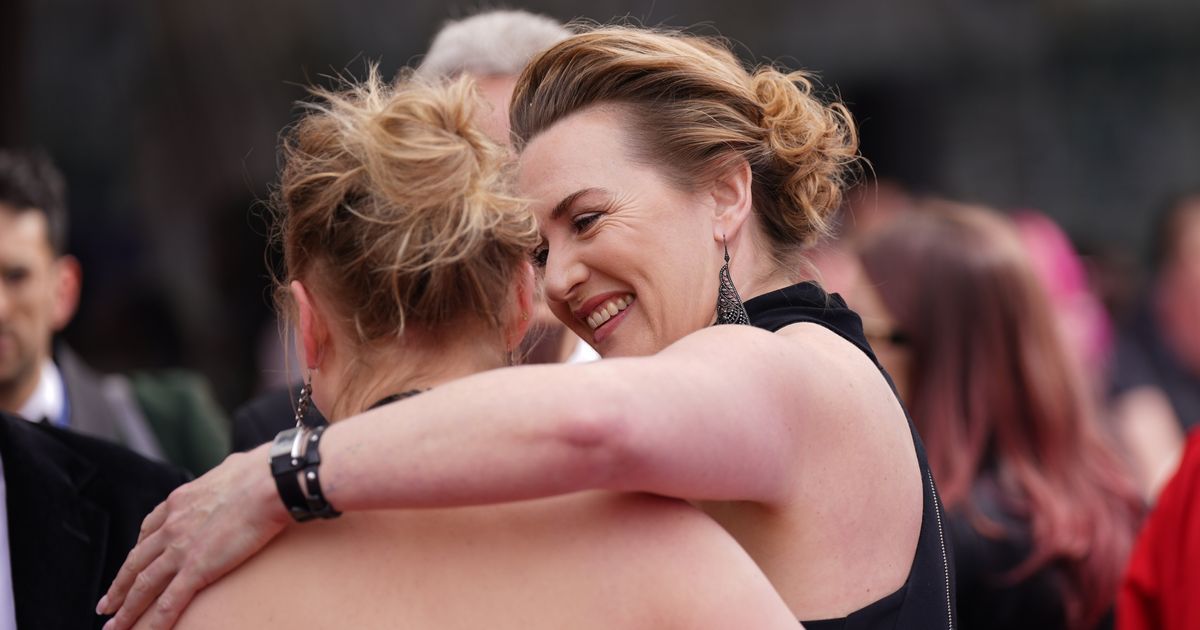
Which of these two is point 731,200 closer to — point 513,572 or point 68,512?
point 513,572

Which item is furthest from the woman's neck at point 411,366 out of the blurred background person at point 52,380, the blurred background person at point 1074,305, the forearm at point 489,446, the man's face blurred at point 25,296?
the blurred background person at point 1074,305

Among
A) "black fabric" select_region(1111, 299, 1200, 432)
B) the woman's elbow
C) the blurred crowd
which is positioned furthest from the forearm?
"black fabric" select_region(1111, 299, 1200, 432)

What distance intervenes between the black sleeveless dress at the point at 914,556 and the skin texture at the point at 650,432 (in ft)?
0.07

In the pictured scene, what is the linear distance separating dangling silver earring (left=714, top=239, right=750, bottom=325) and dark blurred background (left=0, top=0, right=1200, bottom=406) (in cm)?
331

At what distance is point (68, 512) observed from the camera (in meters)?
2.23

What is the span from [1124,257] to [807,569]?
6.02 m

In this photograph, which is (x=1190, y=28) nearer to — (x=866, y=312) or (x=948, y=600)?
(x=866, y=312)

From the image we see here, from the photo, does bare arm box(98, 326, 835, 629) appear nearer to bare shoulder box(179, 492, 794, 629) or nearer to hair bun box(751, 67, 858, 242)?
bare shoulder box(179, 492, 794, 629)

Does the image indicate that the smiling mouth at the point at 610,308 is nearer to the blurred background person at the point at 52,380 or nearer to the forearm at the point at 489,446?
the forearm at the point at 489,446

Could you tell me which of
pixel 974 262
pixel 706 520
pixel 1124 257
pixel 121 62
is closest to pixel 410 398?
pixel 706 520

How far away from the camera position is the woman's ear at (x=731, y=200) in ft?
6.64

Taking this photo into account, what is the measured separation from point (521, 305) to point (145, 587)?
577 millimetres

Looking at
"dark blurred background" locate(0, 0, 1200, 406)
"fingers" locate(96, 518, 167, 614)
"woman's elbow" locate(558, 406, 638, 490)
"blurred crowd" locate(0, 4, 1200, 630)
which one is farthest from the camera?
"dark blurred background" locate(0, 0, 1200, 406)

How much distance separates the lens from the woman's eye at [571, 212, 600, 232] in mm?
2020
